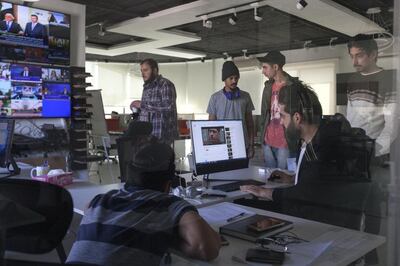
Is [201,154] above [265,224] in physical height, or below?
above

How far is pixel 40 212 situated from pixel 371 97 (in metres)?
1.52

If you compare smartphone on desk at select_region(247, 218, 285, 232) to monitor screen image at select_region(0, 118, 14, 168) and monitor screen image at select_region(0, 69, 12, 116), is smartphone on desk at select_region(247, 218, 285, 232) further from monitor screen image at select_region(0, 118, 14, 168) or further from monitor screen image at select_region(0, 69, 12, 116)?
monitor screen image at select_region(0, 69, 12, 116)

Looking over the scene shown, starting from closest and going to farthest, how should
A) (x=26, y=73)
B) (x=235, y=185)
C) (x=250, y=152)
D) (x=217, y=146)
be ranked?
(x=235, y=185) → (x=217, y=146) → (x=250, y=152) → (x=26, y=73)

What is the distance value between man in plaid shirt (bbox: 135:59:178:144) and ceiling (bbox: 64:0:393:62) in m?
1.58

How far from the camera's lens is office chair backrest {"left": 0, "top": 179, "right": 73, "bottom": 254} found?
1036 mm

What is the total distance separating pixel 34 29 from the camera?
12.2 feet

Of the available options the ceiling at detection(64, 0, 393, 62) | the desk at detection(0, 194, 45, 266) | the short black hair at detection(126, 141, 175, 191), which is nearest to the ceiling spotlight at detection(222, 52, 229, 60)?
the ceiling at detection(64, 0, 393, 62)

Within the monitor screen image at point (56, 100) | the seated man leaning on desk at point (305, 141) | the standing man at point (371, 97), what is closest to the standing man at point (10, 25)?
the monitor screen image at point (56, 100)

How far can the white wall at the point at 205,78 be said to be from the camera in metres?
2.70

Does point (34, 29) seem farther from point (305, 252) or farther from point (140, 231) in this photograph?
point (305, 252)

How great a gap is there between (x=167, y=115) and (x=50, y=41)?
2.21 m

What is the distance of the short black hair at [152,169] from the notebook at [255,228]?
0.27 m

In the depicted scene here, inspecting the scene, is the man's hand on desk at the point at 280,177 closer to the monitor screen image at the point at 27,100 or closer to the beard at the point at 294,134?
the beard at the point at 294,134

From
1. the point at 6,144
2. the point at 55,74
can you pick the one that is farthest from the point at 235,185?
the point at 55,74
